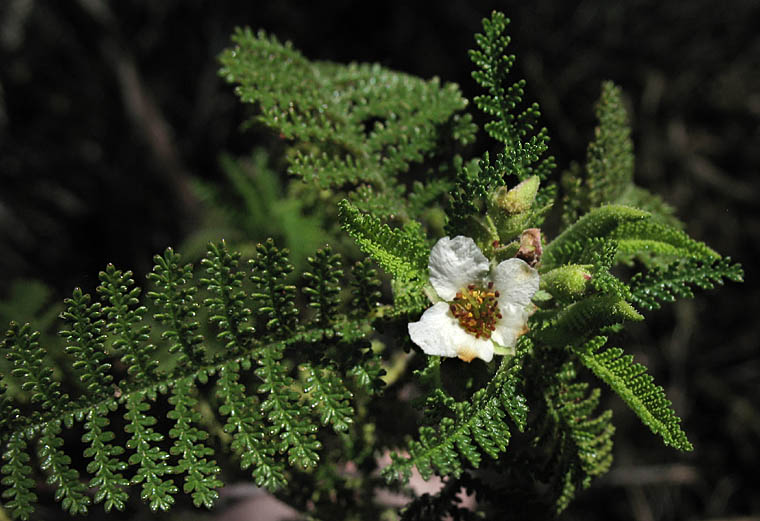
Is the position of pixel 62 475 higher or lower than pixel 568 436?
lower

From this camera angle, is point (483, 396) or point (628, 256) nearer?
point (483, 396)

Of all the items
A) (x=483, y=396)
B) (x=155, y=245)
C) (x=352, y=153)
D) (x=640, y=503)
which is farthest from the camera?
(x=155, y=245)

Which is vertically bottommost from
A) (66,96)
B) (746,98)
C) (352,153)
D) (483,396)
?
(66,96)

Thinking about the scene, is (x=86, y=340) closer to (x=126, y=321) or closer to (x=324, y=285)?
(x=126, y=321)

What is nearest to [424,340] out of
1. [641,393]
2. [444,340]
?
[444,340]

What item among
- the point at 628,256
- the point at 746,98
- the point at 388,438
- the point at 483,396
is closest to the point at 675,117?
the point at 746,98

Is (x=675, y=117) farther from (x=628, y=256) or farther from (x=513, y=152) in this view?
(x=513, y=152)

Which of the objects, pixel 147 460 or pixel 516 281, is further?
pixel 516 281
